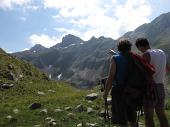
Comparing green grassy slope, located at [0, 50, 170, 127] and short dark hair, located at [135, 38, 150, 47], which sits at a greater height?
short dark hair, located at [135, 38, 150, 47]

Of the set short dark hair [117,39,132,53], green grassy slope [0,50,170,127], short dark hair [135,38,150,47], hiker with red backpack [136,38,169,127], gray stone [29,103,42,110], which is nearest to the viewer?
short dark hair [117,39,132,53]

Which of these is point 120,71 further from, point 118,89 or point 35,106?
point 35,106

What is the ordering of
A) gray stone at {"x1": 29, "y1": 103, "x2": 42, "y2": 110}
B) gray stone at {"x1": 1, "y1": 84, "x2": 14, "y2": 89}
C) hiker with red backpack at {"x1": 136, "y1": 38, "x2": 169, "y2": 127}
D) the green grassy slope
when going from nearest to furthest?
hiker with red backpack at {"x1": 136, "y1": 38, "x2": 169, "y2": 127} → the green grassy slope → gray stone at {"x1": 29, "y1": 103, "x2": 42, "y2": 110} → gray stone at {"x1": 1, "y1": 84, "x2": 14, "y2": 89}

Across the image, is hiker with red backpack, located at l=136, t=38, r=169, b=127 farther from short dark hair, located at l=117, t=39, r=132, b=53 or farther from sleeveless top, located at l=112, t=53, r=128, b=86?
sleeveless top, located at l=112, t=53, r=128, b=86

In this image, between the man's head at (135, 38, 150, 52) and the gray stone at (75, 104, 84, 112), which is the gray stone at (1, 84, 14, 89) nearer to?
the gray stone at (75, 104, 84, 112)

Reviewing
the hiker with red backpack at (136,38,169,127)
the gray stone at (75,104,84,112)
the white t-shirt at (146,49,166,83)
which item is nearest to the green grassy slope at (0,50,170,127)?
the gray stone at (75,104,84,112)

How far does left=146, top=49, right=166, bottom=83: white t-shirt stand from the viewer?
39.5ft

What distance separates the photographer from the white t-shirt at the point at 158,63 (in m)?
12.1

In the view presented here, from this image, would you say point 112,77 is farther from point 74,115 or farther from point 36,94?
point 36,94

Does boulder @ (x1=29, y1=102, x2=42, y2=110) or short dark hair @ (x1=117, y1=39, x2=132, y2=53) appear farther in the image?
boulder @ (x1=29, y1=102, x2=42, y2=110)

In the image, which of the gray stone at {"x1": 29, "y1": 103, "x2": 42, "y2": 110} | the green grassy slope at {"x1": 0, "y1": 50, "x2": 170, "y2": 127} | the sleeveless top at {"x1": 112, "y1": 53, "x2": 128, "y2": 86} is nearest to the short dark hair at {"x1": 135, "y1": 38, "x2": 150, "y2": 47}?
the sleeveless top at {"x1": 112, "y1": 53, "x2": 128, "y2": 86}

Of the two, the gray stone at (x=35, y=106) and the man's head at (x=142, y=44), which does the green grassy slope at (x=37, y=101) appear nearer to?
the gray stone at (x=35, y=106)

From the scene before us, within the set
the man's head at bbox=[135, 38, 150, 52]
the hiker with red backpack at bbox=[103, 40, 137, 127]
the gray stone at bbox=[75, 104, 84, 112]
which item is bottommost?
the gray stone at bbox=[75, 104, 84, 112]

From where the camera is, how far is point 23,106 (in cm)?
2081
